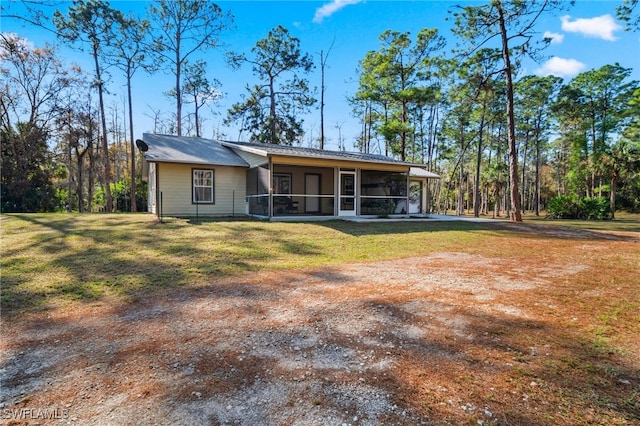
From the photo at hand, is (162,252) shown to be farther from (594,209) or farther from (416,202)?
(594,209)

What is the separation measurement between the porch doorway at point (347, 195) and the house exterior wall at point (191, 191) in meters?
4.49

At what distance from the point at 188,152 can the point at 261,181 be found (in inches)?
147

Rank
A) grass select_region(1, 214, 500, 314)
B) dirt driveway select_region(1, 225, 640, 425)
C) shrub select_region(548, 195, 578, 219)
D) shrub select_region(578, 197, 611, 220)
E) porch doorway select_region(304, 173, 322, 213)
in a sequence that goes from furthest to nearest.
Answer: shrub select_region(548, 195, 578, 219)
shrub select_region(578, 197, 611, 220)
porch doorway select_region(304, 173, 322, 213)
grass select_region(1, 214, 500, 314)
dirt driveway select_region(1, 225, 640, 425)

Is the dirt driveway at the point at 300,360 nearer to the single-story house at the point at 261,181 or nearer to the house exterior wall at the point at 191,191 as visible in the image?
the single-story house at the point at 261,181

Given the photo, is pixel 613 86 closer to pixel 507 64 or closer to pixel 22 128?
pixel 507 64

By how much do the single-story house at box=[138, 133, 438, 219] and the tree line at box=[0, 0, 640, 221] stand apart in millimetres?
6520

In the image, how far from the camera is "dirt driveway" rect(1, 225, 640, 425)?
1920 mm

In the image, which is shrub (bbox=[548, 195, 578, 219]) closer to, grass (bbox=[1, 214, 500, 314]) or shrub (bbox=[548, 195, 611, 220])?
shrub (bbox=[548, 195, 611, 220])

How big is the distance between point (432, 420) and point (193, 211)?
13.3 m

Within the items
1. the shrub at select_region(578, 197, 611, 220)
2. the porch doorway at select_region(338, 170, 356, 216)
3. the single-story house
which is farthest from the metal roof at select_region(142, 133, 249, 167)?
the shrub at select_region(578, 197, 611, 220)

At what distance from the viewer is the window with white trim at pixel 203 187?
13625mm

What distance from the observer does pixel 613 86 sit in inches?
1068

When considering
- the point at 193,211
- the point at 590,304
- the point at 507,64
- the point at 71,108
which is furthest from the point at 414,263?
the point at 71,108

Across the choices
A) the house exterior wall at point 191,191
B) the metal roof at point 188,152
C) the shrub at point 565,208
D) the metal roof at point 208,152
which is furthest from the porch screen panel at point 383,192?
the shrub at point 565,208
